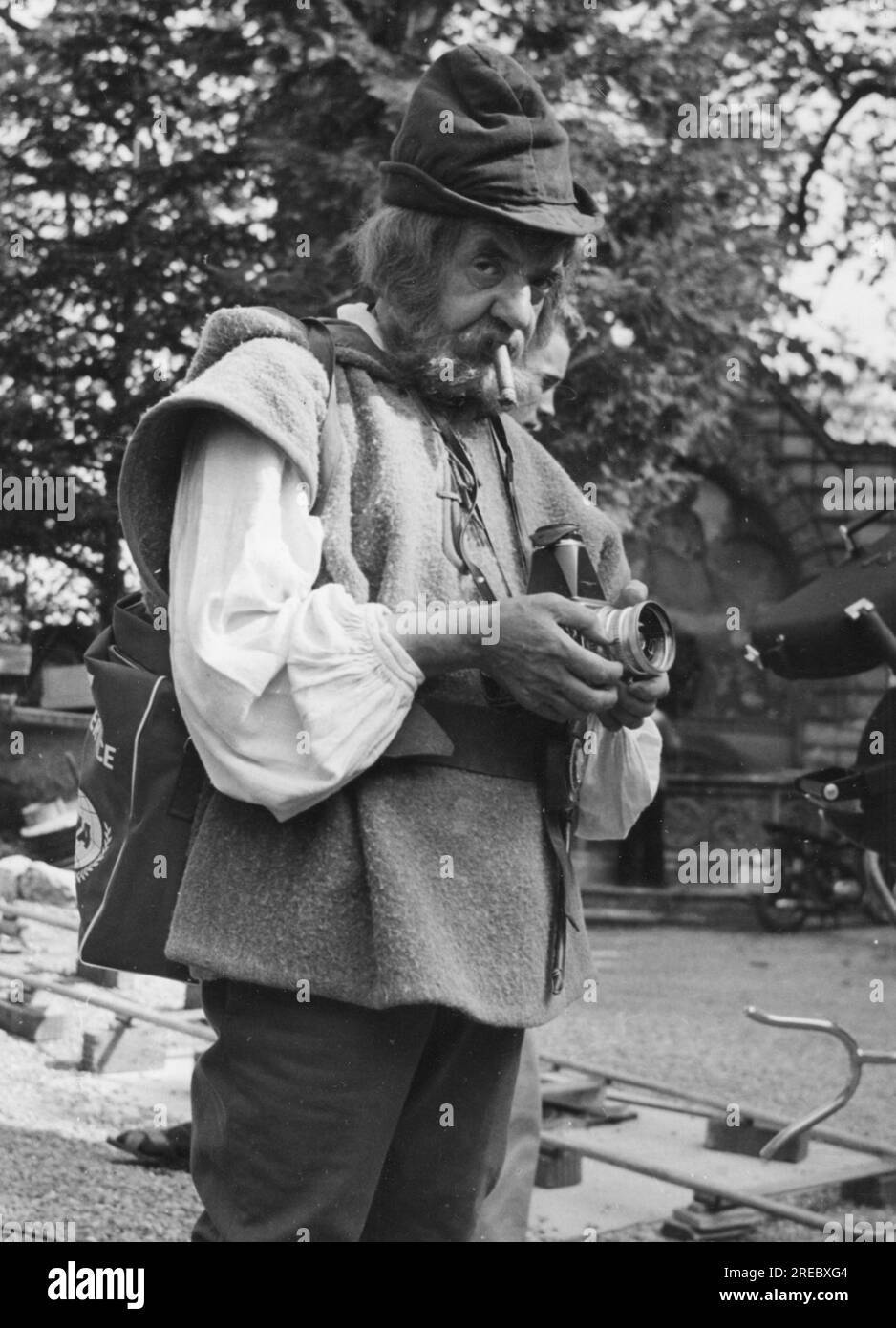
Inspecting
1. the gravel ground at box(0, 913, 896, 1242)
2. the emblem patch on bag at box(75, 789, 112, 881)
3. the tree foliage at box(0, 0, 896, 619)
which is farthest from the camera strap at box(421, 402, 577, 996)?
the tree foliage at box(0, 0, 896, 619)

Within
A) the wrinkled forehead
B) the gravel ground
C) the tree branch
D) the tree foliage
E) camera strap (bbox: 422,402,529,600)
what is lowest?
the gravel ground

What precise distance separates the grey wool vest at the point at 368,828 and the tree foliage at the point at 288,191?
5.14 m

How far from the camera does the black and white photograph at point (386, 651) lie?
1.74 metres

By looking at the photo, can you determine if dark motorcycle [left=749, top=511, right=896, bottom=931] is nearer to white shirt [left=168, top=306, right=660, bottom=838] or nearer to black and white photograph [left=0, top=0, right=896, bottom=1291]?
black and white photograph [left=0, top=0, right=896, bottom=1291]

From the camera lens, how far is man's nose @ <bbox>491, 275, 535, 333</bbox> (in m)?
1.95

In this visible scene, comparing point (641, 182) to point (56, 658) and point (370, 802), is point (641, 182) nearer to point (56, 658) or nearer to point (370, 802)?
point (56, 658)

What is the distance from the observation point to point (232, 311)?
186 cm

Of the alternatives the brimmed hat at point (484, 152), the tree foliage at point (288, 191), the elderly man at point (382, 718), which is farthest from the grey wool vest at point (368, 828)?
the tree foliage at point (288, 191)

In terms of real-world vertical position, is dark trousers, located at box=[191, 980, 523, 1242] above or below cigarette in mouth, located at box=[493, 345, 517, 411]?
below

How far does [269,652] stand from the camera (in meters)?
1.67

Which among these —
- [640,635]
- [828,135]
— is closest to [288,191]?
[640,635]

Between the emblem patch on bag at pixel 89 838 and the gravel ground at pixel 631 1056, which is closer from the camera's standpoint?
the emblem patch on bag at pixel 89 838

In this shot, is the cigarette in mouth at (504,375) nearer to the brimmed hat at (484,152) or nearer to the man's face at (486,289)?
the man's face at (486,289)
